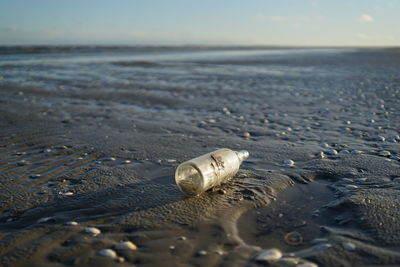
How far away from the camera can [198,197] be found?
2.62 meters

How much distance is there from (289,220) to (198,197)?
75 centimetres

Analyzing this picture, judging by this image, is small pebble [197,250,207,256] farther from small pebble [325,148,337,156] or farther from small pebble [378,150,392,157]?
small pebble [378,150,392,157]

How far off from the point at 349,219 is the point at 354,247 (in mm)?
390

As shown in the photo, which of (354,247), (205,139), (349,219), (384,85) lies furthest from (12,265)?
(384,85)

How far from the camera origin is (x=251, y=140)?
14.7 feet

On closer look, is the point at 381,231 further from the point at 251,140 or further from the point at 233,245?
the point at 251,140

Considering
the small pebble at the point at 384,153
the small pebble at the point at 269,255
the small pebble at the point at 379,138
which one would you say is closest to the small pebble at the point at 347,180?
the small pebble at the point at 384,153

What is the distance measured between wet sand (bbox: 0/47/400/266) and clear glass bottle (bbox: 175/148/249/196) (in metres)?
0.09

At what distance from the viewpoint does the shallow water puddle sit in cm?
206

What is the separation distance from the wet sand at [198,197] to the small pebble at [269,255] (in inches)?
1.5

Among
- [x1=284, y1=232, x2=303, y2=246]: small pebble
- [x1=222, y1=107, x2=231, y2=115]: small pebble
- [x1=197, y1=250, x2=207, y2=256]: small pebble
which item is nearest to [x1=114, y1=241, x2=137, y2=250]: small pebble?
[x1=197, y1=250, x2=207, y2=256]: small pebble

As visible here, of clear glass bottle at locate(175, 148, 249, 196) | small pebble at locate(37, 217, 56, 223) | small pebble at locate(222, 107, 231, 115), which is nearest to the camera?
small pebble at locate(37, 217, 56, 223)

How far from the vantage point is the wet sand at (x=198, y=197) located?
77.1 inches

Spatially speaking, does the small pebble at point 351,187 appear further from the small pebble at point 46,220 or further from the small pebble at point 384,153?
the small pebble at point 46,220
